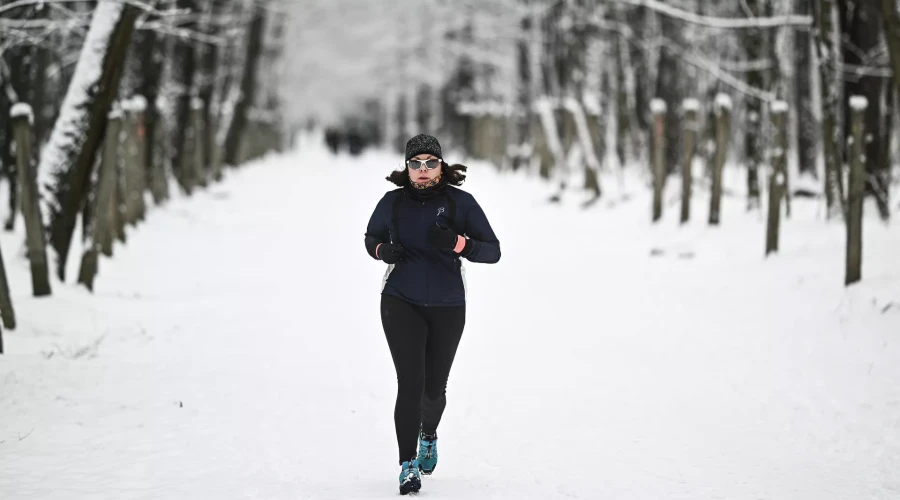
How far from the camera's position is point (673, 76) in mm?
24281

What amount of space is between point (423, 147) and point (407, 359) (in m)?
1.00

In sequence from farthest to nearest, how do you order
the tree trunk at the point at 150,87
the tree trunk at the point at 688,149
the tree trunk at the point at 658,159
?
the tree trunk at the point at 150,87 → the tree trunk at the point at 658,159 → the tree trunk at the point at 688,149

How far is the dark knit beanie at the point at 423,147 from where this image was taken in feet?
15.1

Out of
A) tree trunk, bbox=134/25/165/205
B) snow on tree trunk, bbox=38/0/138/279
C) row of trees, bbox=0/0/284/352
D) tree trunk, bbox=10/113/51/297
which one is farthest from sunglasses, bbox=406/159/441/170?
tree trunk, bbox=134/25/165/205

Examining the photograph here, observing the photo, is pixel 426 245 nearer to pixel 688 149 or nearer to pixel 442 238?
pixel 442 238

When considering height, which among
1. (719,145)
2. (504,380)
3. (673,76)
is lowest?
(504,380)

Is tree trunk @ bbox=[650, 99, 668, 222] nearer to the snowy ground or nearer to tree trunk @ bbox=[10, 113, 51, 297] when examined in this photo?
the snowy ground

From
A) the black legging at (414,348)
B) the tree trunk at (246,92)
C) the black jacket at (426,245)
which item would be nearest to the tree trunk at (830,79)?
the black jacket at (426,245)

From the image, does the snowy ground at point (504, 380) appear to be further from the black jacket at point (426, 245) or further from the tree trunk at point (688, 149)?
the tree trunk at point (688, 149)

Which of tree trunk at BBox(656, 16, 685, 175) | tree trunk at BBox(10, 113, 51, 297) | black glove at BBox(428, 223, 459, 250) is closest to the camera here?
black glove at BBox(428, 223, 459, 250)

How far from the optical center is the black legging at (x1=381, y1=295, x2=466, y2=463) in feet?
15.4

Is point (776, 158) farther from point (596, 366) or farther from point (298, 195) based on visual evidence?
point (298, 195)

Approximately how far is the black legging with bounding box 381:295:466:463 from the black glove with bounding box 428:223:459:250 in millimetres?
337

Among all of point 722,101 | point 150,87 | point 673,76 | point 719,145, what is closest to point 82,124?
point 719,145
